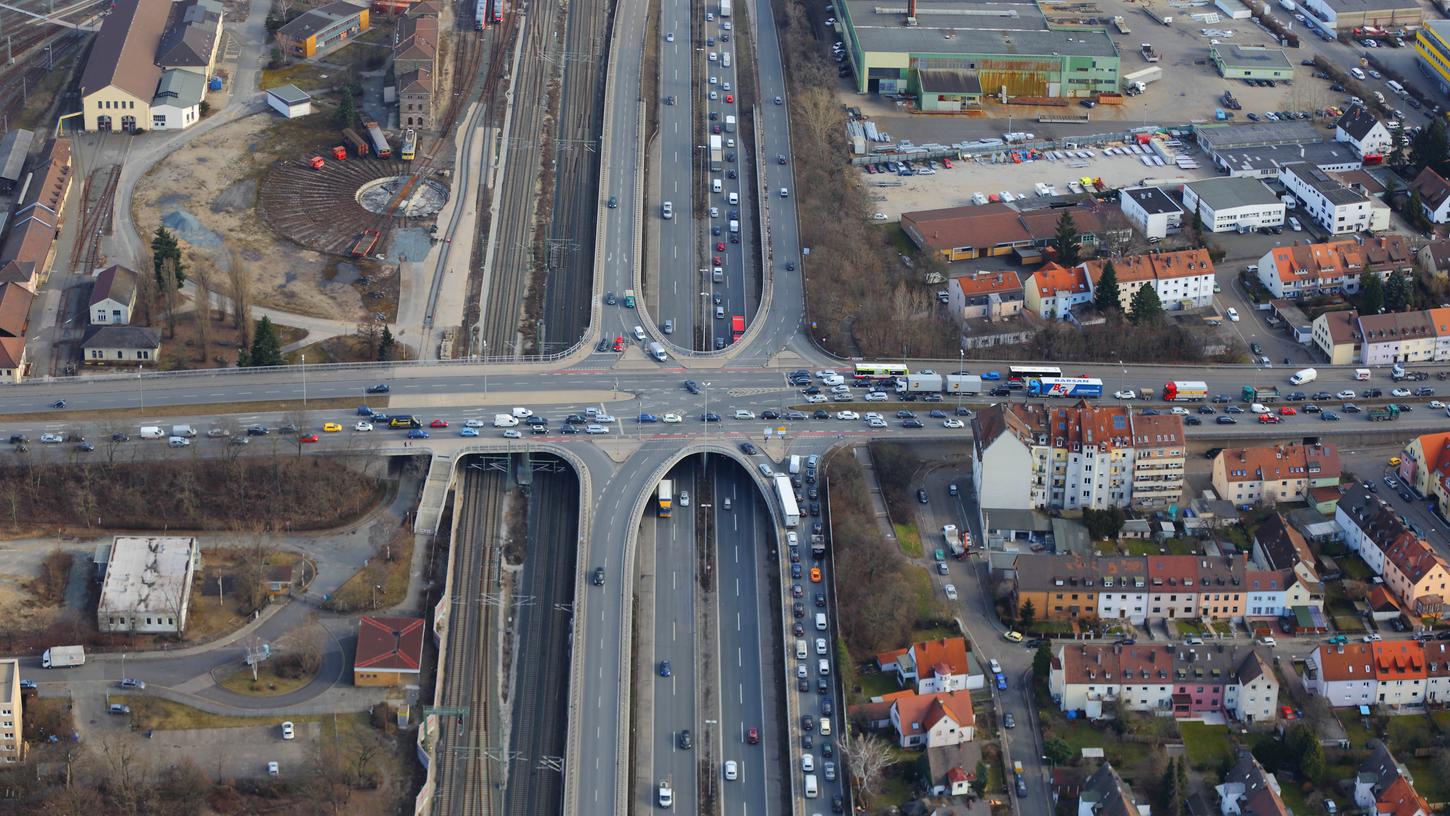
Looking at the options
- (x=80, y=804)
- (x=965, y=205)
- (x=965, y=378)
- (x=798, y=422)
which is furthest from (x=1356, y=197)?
(x=80, y=804)

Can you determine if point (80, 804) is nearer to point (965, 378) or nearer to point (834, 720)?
point (834, 720)

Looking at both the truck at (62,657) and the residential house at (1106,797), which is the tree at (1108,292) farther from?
the truck at (62,657)

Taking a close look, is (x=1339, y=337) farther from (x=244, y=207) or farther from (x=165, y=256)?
(x=165, y=256)

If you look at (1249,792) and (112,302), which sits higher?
(112,302)

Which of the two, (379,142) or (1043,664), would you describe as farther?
(379,142)

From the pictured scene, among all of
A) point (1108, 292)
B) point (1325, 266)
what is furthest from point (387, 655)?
point (1325, 266)

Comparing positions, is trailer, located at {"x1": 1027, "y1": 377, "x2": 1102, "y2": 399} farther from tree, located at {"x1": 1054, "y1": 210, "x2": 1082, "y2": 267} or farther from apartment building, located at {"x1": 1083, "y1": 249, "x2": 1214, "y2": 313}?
tree, located at {"x1": 1054, "y1": 210, "x2": 1082, "y2": 267}
